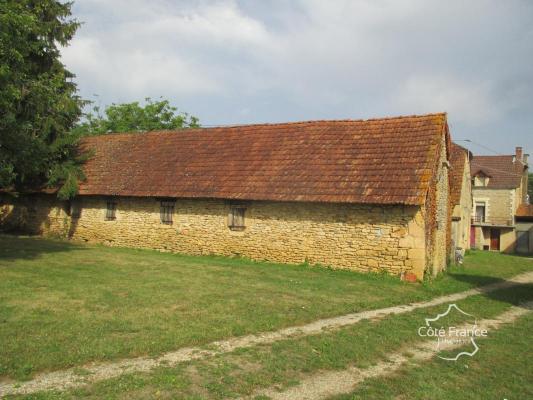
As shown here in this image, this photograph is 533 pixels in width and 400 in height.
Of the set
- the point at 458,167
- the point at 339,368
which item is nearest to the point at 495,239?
the point at 458,167

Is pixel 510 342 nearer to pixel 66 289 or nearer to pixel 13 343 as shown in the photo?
pixel 13 343

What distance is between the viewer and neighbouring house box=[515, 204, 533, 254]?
129ft

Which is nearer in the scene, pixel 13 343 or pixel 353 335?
pixel 13 343

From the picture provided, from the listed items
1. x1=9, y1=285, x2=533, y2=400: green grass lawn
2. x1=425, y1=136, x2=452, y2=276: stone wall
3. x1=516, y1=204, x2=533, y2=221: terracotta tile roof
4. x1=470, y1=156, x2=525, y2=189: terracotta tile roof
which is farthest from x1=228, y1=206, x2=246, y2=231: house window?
x1=516, y1=204, x2=533, y2=221: terracotta tile roof

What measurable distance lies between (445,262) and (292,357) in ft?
44.6

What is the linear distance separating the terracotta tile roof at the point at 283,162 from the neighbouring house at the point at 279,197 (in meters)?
0.06

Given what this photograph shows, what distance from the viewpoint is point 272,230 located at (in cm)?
1662

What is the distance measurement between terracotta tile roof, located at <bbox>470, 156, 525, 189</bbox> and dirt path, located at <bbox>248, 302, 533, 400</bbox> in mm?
37577

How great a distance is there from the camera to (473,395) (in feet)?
18.7

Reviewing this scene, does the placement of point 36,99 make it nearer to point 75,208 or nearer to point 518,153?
point 75,208

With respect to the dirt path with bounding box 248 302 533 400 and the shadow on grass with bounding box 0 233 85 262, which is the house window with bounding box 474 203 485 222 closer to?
the shadow on grass with bounding box 0 233 85 262

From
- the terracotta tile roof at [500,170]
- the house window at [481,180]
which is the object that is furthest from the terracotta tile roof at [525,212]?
the house window at [481,180]

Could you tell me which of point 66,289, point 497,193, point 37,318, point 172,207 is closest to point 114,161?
point 172,207

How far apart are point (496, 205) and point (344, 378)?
3992 cm
